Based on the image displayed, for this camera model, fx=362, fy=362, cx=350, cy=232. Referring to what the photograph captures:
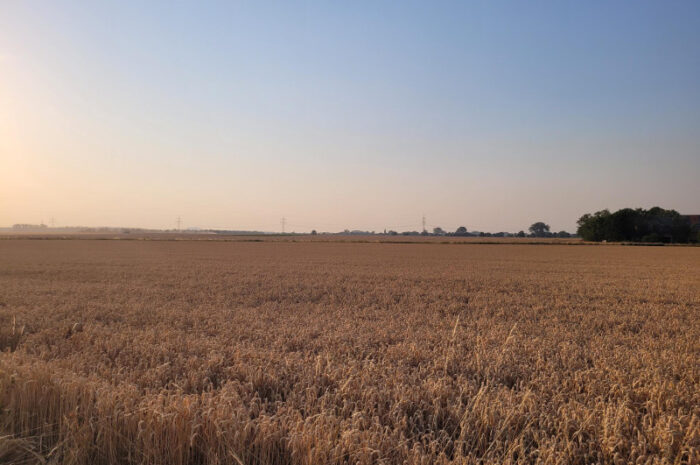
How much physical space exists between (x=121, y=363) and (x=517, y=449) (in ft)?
17.1

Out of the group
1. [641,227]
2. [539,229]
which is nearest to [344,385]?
[641,227]

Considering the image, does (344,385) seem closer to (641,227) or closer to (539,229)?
(641,227)

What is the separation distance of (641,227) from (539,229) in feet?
347

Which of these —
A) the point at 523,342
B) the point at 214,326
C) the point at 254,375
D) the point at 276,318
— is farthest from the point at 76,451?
the point at 523,342

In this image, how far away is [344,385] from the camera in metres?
3.98

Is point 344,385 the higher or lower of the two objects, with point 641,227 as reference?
lower

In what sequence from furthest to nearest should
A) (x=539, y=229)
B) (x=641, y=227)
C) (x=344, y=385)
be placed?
(x=539, y=229) → (x=641, y=227) → (x=344, y=385)

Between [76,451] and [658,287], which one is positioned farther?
[658,287]

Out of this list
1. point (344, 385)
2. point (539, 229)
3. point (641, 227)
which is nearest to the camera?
point (344, 385)

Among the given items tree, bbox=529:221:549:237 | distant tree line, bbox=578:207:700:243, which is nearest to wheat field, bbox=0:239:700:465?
distant tree line, bbox=578:207:700:243

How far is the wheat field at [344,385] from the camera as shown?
302 cm

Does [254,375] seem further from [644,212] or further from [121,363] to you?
[644,212]

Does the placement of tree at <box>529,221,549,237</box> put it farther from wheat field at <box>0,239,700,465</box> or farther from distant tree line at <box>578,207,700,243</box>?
wheat field at <box>0,239,700,465</box>

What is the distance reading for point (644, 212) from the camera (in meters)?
89.0
